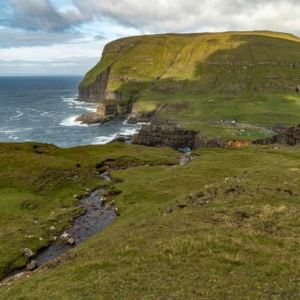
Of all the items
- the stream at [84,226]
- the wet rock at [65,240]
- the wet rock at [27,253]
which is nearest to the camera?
the wet rock at [27,253]

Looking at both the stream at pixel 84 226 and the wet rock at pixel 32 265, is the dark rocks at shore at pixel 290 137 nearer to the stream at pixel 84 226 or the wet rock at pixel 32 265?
the stream at pixel 84 226

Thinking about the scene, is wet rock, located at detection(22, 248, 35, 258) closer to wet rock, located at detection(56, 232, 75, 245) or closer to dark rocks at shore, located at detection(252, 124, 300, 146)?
wet rock, located at detection(56, 232, 75, 245)

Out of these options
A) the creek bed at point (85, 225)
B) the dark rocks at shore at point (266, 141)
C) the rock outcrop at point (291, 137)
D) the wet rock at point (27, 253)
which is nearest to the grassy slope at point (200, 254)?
the creek bed at point (85, 225)

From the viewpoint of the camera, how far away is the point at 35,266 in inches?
1142

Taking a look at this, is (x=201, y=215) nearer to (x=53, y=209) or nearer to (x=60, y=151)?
(x=53, y=209)

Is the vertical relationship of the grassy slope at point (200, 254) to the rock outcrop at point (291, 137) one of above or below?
above

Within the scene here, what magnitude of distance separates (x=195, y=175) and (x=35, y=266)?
32.5 m

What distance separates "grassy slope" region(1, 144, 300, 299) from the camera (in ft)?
57.1

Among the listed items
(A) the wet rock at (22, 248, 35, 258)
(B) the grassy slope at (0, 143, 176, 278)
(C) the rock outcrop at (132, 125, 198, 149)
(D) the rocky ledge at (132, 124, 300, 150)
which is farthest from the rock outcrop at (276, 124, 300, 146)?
(A) the wet rock at (22, 248, 35, 258)

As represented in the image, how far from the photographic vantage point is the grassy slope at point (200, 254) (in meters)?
17.4

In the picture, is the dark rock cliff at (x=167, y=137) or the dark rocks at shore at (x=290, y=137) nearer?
the dark rocks at shore at (x=290, y=137)

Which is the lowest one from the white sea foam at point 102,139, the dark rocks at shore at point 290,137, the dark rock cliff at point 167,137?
the white sea foam at point 102,139

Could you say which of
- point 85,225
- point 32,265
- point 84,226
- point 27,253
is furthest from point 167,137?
point 32,265

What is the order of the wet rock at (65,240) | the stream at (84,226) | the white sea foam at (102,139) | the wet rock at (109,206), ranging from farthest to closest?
the white sea foam at (102,139) → the wet rock at (109,206) → the wet rock at (65,240) → the stream at (84,226)
